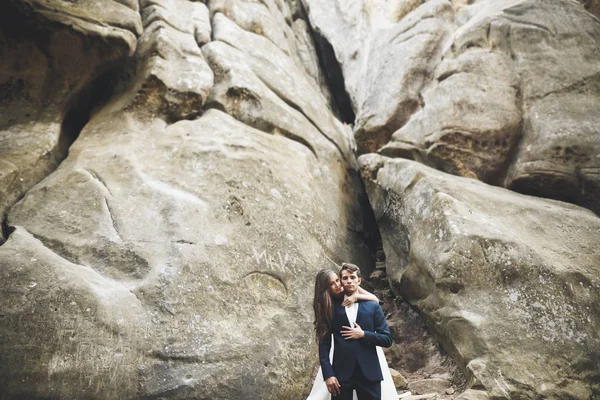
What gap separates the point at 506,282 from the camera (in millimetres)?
6938

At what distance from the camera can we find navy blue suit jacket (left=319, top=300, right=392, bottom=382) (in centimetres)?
441

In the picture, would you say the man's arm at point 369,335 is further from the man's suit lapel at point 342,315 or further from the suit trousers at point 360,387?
the suit trousers at point 360,387

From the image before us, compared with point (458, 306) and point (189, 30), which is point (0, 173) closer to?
point (189, 30)

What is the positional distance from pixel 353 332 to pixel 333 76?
15805 mm

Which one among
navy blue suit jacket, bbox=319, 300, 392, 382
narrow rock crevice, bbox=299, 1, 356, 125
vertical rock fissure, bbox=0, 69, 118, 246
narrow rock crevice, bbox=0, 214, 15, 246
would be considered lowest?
narrow rock crevice, bbox=0, 214, 15, 246

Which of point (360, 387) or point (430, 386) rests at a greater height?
point (360, 387)

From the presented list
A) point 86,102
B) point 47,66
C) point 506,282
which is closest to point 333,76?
point 86,102

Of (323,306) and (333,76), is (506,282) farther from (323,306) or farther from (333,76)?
(333,76)

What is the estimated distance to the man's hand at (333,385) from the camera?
4.36 m

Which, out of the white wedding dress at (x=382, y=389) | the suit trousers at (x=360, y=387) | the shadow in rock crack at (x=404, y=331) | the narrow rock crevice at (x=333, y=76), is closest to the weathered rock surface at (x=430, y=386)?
the shadow in rock crack at (x=404, y=331)

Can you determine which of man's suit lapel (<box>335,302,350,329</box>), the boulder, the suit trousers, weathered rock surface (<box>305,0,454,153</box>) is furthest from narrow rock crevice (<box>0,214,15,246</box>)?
weathered rock surface (<box>305,0,454,153</box>)

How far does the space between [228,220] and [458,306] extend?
4.41 meters

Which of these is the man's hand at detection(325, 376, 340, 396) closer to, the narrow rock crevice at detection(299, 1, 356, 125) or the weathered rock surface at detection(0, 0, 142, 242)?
the weathered rock surface at detection(0, 0, 142, 242)

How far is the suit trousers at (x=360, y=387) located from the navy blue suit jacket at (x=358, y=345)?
0.17 feet
